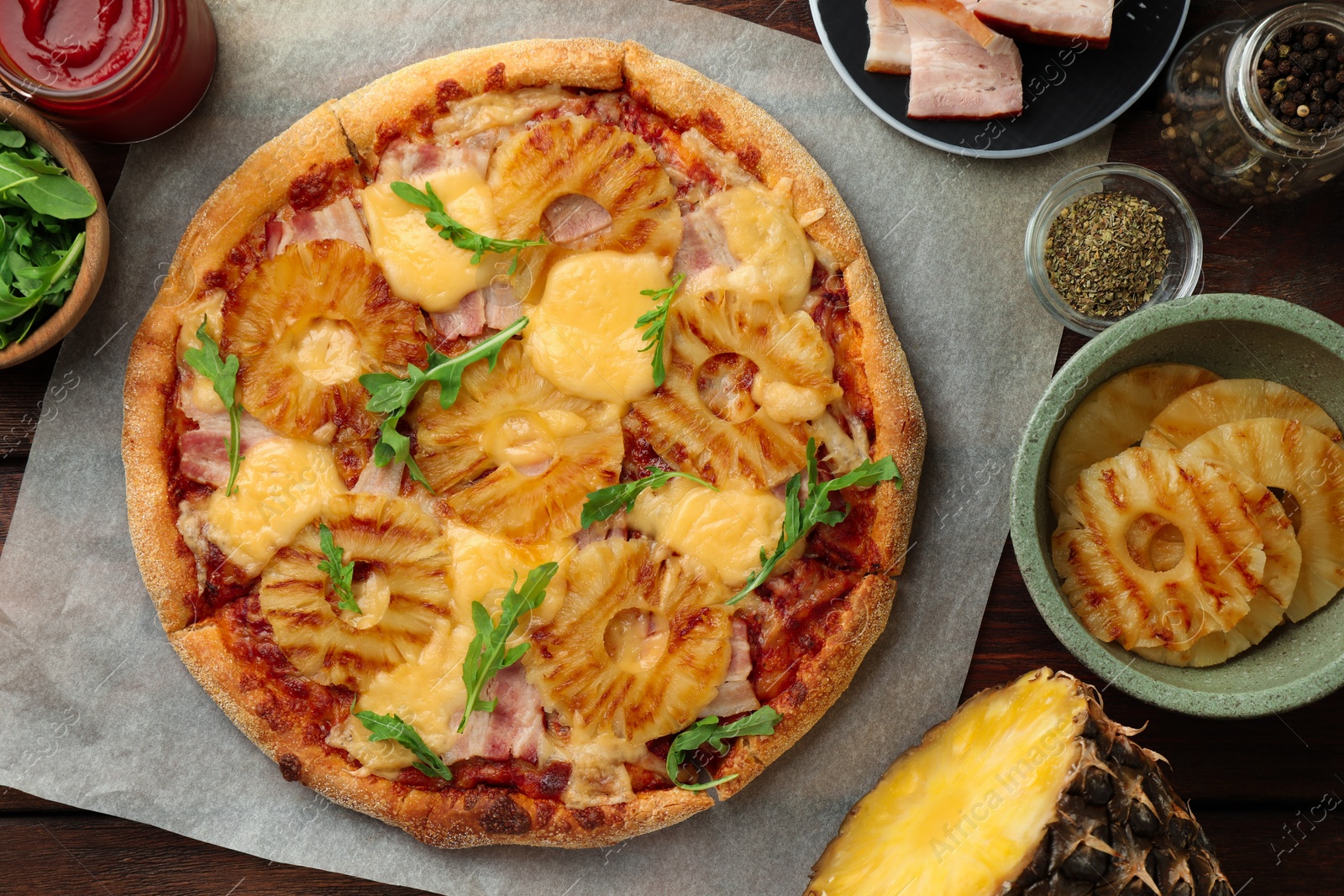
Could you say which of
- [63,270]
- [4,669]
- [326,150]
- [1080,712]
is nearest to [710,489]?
[1080,712]

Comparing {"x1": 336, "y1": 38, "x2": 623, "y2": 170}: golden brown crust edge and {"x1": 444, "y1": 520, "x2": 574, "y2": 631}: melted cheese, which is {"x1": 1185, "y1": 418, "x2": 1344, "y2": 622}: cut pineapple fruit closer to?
{"x1": 444, "y1": 520, "x2": 574, "y2": 631}: melted cheese

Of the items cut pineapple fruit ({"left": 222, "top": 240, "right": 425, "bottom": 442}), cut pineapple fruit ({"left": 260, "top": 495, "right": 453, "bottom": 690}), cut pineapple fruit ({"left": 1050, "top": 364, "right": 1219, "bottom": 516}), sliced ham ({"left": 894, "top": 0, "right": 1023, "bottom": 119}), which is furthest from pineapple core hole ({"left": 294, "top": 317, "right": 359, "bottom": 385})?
cut pineapple fruit ({"left": 1050, "top": 364, "right": 1219, "bottom": 516})

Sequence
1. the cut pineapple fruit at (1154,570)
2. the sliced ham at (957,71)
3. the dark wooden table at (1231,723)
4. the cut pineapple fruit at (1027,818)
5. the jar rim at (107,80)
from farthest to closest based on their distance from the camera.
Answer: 1. the dark wooden table at (1231,723)
2. the sliced ham at (957,71)
3. the jar rim at (107,80)
4. the cut pineapple fruit at (1154,570)
5. the cut pineapple fruit at (1027,818)

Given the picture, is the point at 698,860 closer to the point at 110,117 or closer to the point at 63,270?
the point at 63,270

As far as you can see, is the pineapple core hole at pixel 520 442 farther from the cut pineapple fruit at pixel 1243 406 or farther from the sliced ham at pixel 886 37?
the cut pineapple fruit at pixel 1243 406

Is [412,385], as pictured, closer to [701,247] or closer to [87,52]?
[701,247]

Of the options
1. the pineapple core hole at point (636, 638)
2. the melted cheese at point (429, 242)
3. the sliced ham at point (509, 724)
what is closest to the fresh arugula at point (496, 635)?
the sliced ham at point (509, 724)

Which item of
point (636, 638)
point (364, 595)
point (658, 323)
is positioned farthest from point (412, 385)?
point (636, 638)
